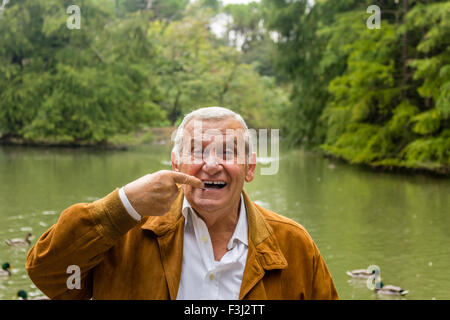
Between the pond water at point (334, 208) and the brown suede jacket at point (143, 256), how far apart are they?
13.6 ft

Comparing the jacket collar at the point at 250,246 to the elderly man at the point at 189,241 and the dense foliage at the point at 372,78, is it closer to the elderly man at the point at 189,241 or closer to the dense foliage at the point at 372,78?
the elderly man at the point at 189,241

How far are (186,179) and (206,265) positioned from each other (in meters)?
0.33

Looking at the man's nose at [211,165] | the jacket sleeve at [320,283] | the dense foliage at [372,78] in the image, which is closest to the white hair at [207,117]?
the man's nose at [211,165]

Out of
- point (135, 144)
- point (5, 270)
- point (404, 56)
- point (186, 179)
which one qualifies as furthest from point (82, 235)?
point (135, 144)

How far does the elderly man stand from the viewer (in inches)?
66.1

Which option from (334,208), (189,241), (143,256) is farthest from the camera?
(334,208)

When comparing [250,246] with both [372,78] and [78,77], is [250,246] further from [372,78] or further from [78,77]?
[78,77]

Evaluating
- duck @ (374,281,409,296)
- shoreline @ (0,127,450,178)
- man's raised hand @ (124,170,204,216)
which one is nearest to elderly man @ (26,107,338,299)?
man's raised hand @ (124,170,204,216)

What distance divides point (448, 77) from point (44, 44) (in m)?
19.3

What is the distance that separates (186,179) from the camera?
5.74 ft

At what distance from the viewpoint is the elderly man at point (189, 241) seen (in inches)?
66.1

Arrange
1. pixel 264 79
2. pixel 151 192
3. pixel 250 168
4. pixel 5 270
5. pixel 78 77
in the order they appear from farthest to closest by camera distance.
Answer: pixel 264 79
pixel 78 77
pixel 5 270
pixel 250 168
pixel 151 192

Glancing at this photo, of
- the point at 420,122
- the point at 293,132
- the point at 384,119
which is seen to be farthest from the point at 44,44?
the point at 420,122
